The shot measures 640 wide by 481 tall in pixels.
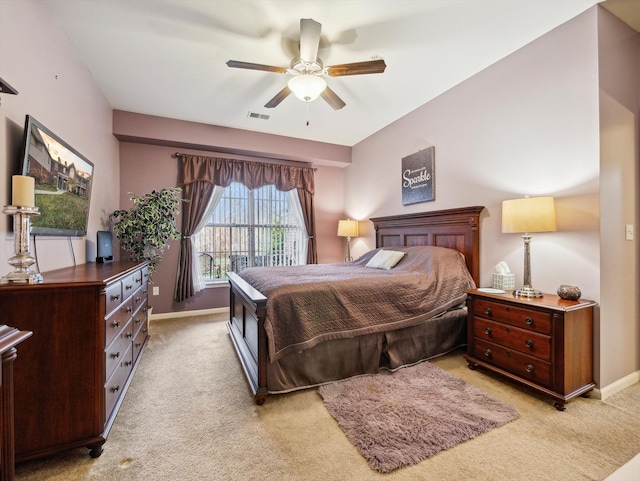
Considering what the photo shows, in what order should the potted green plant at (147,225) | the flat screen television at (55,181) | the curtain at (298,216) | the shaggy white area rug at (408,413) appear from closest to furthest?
1. the shaggy white area rug at (408,413)
2. the flat screen television at (55,181)
3. the potted green plant at (147,225)
4. the curtain at (298,216)

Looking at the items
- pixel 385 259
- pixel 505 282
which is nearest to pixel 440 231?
pixel 385 259

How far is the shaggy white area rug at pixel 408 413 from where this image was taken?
161 cm

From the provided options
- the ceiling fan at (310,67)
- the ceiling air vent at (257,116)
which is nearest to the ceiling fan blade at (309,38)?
the ceiling fan at (310,67)

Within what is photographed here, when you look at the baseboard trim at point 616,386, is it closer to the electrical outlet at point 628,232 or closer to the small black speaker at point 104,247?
the electrical outlet at point 628,232

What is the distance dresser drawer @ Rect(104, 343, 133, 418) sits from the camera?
1.70m

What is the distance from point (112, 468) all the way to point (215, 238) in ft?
11.6

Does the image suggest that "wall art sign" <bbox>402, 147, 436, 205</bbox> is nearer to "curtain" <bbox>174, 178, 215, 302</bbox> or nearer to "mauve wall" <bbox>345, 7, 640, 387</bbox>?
"mauve wall" <bbox>345, 7, 640, 387</bbox>

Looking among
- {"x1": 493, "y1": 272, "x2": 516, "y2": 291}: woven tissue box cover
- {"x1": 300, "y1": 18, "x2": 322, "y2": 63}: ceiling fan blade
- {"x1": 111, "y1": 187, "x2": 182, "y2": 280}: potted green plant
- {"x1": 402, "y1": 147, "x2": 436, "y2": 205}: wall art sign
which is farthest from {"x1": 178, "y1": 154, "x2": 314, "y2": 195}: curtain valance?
{"x1": 493, "y1": 272, "x2": 516, "y2": 291}: woven tissue box cover

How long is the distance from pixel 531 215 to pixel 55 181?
349 cm

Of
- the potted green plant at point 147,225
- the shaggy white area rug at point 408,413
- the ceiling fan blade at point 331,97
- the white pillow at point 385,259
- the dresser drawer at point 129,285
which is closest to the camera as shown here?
the shaggy white area rug at point 408,413

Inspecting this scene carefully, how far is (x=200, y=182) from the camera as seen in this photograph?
14.7 ft

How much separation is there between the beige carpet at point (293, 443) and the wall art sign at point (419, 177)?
7.35 feet

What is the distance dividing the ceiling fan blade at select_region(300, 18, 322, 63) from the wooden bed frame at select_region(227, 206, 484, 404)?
197 cm

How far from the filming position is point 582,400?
2088 mm
